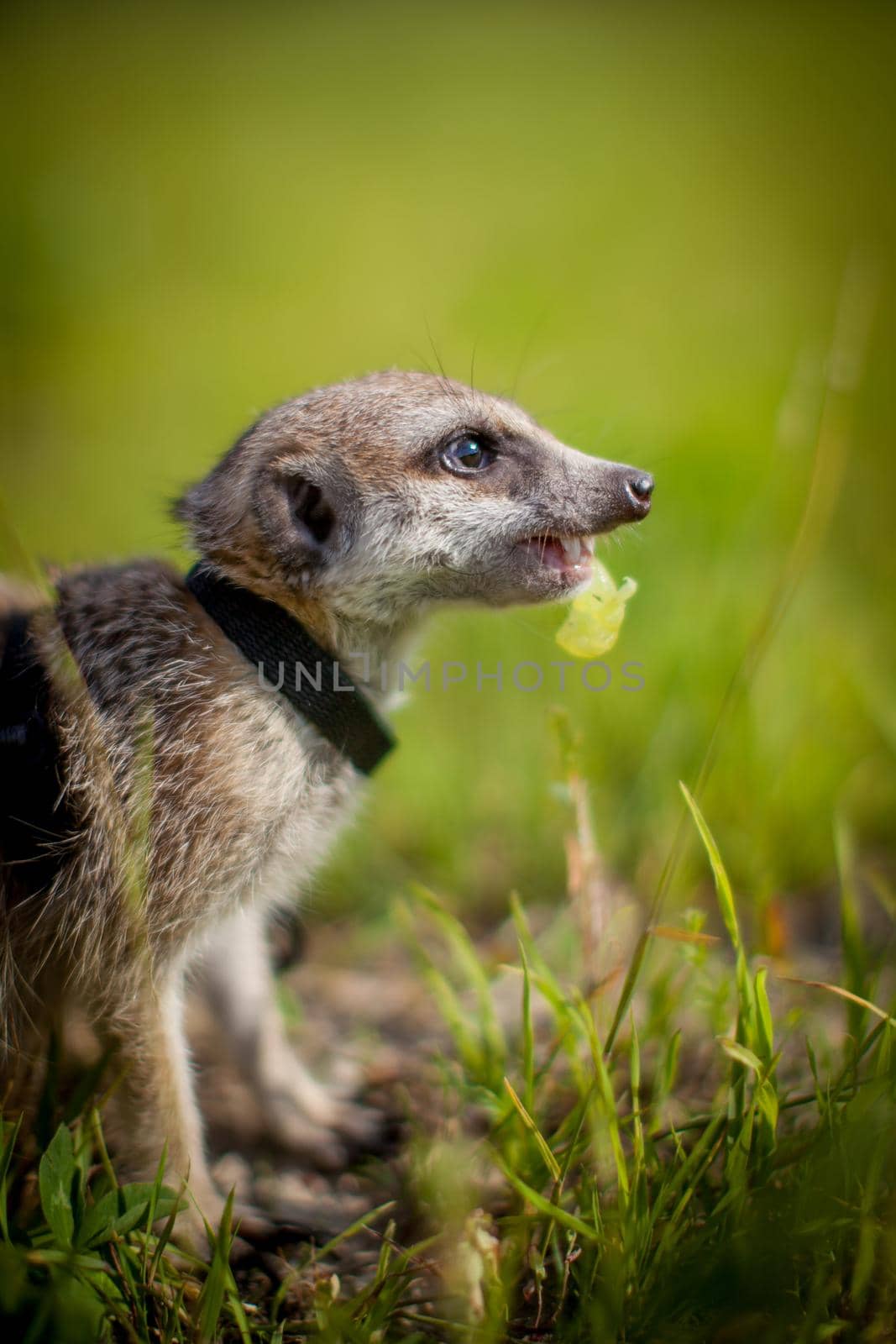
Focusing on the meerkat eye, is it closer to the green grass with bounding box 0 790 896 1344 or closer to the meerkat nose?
the meerkat nose

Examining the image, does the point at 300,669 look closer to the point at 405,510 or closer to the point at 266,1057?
the point at 405,510

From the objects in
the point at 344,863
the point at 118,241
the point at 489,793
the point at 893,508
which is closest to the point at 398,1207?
the point at 344,863

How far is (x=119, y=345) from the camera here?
7.94 meters

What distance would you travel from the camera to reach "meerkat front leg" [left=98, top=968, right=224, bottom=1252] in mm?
2035

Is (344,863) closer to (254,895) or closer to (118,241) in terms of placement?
(254,895)

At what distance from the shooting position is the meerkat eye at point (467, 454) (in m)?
2.27

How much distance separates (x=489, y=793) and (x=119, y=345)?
→ 634 cm

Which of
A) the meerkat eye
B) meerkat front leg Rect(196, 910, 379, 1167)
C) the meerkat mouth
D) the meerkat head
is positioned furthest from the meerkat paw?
the meerkat eye

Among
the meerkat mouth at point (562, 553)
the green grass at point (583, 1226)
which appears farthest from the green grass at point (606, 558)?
the meerkat mouth at point (562, 553)

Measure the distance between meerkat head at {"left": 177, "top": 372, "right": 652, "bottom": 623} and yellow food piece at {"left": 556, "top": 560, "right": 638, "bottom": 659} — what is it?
0.20 metres

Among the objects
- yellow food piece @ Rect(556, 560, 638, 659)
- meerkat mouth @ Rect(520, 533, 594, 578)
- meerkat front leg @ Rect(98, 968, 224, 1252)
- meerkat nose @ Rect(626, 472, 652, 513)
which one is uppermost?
meerkat nose @ Rect(626, 472, 652, 513)

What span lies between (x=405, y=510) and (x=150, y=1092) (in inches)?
57.9

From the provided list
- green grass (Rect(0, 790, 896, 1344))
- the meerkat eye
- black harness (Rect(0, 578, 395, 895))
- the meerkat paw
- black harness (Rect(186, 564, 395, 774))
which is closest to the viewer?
green grass (Rect(0, 790, 896, 1344))

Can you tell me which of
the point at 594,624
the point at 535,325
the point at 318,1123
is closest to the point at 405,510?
the point at 594,624
